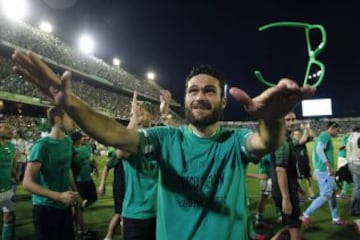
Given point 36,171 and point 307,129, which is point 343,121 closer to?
point 307,129

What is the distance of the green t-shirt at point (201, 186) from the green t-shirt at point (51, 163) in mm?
2529

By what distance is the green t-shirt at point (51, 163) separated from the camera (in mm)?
4840

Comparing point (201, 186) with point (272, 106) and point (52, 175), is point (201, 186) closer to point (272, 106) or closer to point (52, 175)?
point (272, 106)

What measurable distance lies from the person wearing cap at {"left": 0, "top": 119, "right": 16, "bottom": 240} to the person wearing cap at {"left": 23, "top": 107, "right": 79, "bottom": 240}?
1762 mm

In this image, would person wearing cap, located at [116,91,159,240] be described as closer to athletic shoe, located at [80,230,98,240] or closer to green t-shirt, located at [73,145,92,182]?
athletic shoe, located at [80,230,98,240]

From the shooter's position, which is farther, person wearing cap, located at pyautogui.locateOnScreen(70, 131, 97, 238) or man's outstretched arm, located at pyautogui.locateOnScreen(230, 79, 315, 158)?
person wearing cap, located at pyautogui.locateOnScreen(70, 131, 97, 238)

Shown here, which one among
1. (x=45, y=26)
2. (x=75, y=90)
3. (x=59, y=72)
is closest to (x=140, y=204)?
(x=59, y=72)

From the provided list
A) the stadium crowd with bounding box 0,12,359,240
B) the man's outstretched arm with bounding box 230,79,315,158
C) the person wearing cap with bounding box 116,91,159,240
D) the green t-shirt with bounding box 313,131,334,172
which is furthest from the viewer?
the green t-shirt with bounding box 313,131,334,172

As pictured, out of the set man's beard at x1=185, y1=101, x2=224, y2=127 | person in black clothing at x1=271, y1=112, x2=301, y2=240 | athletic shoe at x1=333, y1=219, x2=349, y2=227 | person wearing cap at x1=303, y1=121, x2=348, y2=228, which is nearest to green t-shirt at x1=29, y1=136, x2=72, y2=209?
man's beard at x1=185, y1=101, x2=224, y2=127

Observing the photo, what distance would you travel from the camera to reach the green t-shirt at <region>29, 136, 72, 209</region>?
15.9ft

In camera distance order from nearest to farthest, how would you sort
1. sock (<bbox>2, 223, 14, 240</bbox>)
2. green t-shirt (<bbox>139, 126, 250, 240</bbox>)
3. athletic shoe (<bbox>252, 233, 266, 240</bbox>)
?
green t-shirt (<bbox>139, 126, 250, 240</bbox>) → sock (<bbox>2, 223, 14, 240</bbox>) → athletic shoe (<bbox>252, 233, 266, 240</bbox>)

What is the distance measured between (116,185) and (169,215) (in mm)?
4253

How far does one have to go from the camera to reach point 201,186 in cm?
262

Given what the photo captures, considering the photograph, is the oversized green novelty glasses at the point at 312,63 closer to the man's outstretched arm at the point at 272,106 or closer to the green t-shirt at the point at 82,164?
the man's outstretched arm at the point at 272,106
